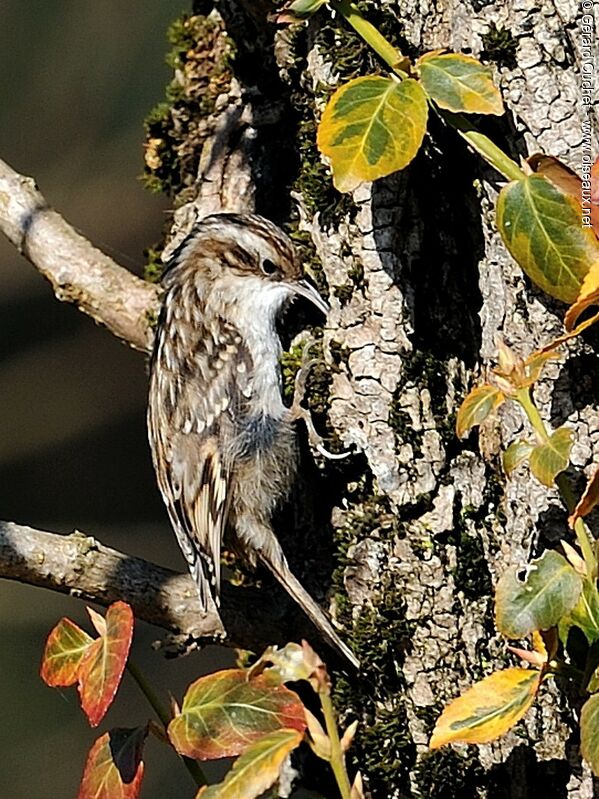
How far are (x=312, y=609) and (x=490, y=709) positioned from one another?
0.53 meters

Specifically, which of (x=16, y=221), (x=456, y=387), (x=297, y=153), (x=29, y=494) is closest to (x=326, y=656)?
(x=456, y=387)

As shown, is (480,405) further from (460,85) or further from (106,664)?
(106,664)

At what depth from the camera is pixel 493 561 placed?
172 cm

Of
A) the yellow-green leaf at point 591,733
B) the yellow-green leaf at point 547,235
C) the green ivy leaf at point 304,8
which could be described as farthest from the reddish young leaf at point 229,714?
the green ivy leaf at point 304,8

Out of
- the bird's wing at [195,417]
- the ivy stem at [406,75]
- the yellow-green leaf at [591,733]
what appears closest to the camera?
the yellow-green leaf at [591,733]

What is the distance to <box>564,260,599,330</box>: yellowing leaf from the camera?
4.37 ft

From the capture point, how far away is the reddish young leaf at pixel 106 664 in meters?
1.37

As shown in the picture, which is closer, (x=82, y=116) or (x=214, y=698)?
A: (x=214, y=698)

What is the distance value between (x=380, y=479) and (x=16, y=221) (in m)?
0.75

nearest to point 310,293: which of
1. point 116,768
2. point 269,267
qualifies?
point 269,267

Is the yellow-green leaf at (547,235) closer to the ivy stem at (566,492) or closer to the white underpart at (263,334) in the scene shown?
the ivy stem at (566,492)

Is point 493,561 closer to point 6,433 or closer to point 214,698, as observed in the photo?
point 214,698

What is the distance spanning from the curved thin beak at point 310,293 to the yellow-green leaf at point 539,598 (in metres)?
0.60

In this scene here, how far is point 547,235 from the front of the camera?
139 centimetres
